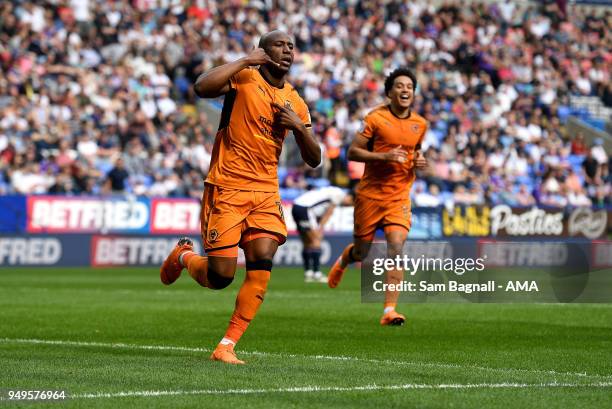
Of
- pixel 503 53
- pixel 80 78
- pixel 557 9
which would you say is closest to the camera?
pixel 80 78

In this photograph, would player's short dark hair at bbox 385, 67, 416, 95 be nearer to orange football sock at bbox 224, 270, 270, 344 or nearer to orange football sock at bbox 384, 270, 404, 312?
orange football sock at bbox 384, 270, 404, 312

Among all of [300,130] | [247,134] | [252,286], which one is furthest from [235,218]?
[300,130]

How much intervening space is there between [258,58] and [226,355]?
2.16m

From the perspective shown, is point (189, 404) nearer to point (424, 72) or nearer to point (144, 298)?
point (144, 298)

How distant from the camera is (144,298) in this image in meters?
18.1

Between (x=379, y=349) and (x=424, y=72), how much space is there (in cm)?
2915

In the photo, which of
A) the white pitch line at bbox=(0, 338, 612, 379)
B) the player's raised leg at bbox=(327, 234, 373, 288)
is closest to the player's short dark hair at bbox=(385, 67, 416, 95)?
the player's raised leg at bbox=(327, 234, 373, 288)

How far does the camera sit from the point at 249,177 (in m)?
9.63

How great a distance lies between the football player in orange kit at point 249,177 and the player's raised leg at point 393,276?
13.5 ft

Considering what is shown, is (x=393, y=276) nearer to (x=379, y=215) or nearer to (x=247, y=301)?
(x=379, y=215)

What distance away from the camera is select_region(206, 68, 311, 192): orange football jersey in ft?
31.4

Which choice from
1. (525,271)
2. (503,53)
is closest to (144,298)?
(525,271)

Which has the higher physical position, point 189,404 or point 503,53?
point 503,53

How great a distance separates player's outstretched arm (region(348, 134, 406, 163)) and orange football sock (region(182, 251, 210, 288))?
3.83 m
